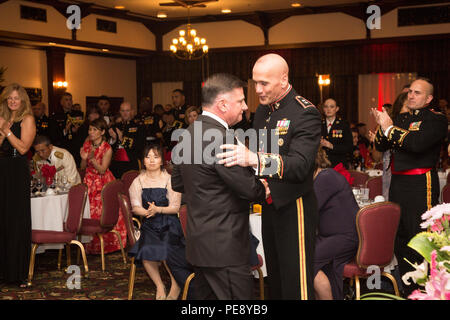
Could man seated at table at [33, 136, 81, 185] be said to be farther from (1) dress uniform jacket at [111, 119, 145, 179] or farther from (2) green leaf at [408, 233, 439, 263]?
(2) green leaf at [408, 233, 439, 263]

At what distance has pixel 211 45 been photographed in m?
14.4

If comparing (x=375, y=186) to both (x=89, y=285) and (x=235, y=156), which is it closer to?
(x=89, y=285)

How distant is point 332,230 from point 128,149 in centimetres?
466

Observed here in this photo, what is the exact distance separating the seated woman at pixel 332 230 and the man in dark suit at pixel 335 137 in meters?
2.71

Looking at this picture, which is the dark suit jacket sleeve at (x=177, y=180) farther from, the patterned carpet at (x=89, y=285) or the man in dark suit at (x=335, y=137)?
the man in dark suit at (x=335, y=137)

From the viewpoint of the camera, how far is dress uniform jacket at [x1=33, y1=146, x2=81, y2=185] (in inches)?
236

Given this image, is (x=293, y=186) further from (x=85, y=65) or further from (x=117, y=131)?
(x=85, y=65)

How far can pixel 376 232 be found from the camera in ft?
11.6

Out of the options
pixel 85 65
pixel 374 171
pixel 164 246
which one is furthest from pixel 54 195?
pixel 85 65

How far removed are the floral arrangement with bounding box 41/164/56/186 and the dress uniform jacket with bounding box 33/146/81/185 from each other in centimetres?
41

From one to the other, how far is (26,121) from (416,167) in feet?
10.4

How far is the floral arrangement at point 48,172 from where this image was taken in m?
5.54

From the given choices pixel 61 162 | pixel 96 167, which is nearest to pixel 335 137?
pixel 96 167

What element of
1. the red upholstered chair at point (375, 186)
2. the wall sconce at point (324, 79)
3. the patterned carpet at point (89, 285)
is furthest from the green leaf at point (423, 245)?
the wall sconce at point (324, 79)
